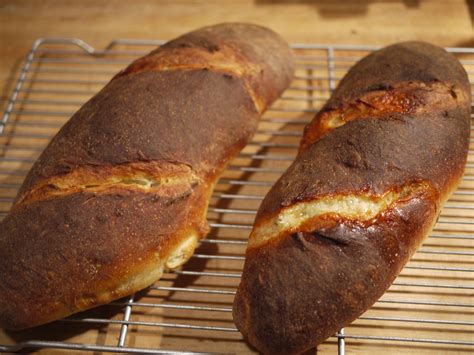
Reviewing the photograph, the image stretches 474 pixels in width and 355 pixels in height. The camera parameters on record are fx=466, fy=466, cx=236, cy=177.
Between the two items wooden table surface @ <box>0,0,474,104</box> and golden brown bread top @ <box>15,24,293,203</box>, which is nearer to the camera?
golden brown bread top @ <box>15,24,293,203</box>

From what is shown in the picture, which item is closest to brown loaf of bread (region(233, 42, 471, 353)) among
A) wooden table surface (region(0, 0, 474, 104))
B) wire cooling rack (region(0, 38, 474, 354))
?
wire cooling rack (region(0, 38, 474, 354))

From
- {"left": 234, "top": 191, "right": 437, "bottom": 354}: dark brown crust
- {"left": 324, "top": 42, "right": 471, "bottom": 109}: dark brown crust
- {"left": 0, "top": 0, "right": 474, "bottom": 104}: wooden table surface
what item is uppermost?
{"left": 0, "top": 0, "right": 474, "bottom": 104}: wooden table surface

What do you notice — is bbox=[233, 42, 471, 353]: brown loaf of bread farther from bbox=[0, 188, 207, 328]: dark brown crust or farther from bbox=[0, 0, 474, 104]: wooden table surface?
bbox=[0, 0, 474, 104]: wooden table surface

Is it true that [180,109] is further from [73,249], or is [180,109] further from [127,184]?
[73,249]

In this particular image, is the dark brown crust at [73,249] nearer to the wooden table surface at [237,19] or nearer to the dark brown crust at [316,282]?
the dark brown crust at [316,282]

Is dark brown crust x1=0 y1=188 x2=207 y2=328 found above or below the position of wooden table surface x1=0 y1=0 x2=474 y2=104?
below

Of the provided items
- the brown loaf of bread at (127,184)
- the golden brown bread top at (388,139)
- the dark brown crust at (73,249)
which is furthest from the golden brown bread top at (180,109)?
the golden brown bread top at (388,139)
